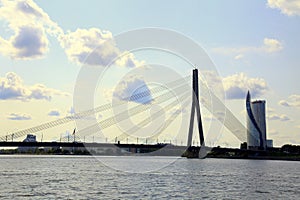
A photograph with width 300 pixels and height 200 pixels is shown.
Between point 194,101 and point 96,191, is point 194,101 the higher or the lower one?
the higher one

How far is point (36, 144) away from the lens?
88375 mm

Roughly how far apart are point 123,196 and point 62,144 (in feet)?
200

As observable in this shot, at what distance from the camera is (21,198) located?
30.6 meters

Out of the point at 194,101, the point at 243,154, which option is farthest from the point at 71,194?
the point at 243,154

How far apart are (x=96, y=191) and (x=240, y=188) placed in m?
12.5

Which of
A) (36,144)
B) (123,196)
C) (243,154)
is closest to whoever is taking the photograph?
(123,196)

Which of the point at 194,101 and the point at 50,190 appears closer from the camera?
the point at 50,190

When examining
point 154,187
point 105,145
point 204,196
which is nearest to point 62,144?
point 105,145

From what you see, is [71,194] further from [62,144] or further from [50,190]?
[62,144]

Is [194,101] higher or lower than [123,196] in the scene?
higher

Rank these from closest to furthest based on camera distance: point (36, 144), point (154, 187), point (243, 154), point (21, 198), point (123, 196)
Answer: point (21, 198), point (123, 196), point (154, 187), point (36, 144), point (243, 154)

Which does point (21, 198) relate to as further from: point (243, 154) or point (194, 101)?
point (243, 154)

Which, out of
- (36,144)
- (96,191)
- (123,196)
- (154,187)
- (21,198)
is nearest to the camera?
(21,198)

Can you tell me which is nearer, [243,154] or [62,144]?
[62,144]
